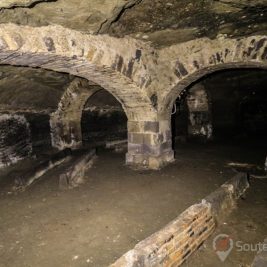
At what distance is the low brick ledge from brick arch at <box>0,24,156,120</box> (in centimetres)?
255

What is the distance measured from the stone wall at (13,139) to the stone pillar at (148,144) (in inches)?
118

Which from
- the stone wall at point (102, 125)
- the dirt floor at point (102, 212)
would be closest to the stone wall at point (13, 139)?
the dirt floor at point (102, 212)

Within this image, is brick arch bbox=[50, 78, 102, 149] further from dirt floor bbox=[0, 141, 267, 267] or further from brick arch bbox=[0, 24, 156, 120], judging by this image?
brick arch bbox=[0, 24, 156, 120]

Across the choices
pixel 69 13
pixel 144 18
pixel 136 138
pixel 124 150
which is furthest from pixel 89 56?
pixel 124 150

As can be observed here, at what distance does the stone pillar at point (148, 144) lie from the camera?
600 centimetres

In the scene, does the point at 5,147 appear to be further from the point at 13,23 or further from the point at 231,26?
the point at 231,26

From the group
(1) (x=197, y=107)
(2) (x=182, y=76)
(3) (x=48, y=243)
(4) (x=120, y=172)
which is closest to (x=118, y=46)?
(2) (x=182, y=76)

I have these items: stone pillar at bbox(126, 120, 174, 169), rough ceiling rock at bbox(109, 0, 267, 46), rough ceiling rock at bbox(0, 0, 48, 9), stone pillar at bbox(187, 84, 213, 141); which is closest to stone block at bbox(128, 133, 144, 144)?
stone pillar at bbox(126, 120, 174, 169)

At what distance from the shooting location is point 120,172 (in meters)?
6.01

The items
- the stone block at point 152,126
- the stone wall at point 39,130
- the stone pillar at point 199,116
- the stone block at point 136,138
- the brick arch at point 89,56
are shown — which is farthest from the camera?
the stone pillar at point 199,116

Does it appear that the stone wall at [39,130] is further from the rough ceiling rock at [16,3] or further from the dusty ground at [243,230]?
the dusty ground at [243,230]

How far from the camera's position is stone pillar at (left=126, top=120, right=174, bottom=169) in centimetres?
600

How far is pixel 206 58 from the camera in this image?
498cm

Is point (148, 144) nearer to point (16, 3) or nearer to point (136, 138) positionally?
point (136, 138)
